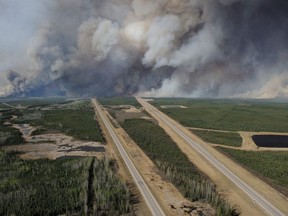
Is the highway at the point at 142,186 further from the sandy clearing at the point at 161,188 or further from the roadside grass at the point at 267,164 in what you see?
the roadside grass at the point at 267,164

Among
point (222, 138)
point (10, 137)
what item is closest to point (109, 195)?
point (222, 138)

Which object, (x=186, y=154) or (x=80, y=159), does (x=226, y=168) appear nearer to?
(x=186, y=154)


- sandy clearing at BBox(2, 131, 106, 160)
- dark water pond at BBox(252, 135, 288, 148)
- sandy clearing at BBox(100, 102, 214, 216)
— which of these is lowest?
sandy clearing at BBox(100, 102, 214, 216)

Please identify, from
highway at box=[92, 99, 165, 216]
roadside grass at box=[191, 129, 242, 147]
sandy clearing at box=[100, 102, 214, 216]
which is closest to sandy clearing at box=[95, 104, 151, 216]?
highway at box=[92, 99, 165, 216]

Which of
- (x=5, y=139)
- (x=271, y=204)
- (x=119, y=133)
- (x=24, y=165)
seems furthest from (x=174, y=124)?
(x=271, y=204)

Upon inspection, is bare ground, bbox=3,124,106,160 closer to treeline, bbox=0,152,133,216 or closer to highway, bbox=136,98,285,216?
treeline, bbox=0,152,133,216

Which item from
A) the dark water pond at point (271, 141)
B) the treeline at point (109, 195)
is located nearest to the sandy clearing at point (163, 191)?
the treeline at point (109, 195)

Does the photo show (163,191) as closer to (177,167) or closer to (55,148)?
(177,167)
